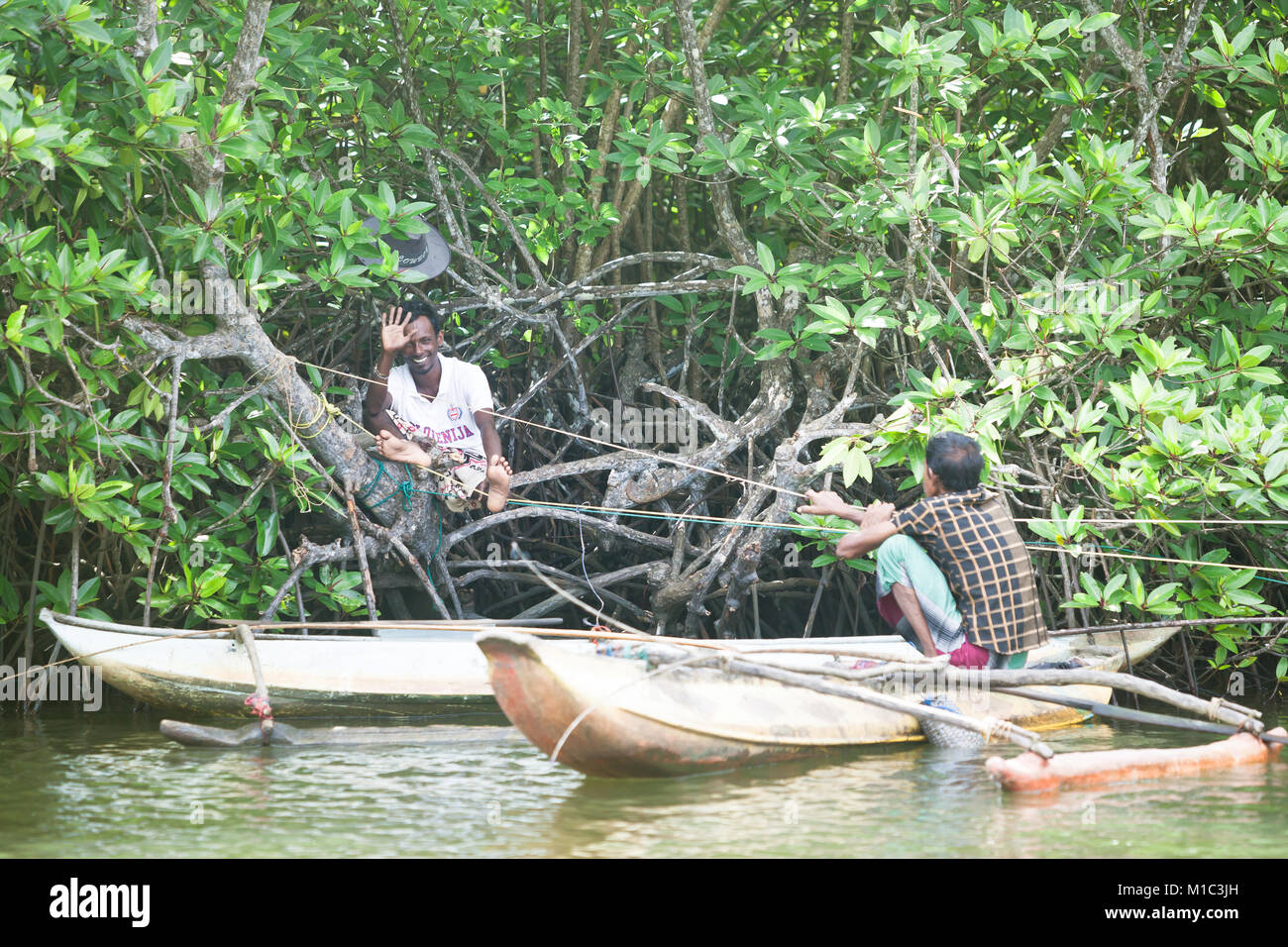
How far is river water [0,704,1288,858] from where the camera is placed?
11.2ft

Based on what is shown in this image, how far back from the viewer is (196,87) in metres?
5.11

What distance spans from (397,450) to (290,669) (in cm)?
119

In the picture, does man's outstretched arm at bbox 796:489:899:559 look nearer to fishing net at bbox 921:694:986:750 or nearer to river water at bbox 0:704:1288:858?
fishing net at bbox 921:694:986:750

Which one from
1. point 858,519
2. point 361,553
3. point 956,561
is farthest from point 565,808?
point 361,553

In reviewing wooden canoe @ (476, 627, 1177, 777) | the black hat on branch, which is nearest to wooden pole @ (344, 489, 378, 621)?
the black hat on branch

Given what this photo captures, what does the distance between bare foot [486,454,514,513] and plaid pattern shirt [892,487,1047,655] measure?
209 centimetres

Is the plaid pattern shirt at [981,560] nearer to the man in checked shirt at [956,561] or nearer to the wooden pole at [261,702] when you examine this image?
the man in checked shirt at [956,561]

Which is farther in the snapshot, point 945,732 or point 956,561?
point 956,561

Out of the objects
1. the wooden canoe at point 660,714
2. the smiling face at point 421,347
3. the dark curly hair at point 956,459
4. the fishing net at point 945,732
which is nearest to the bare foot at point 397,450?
the smiling face at point 421,347

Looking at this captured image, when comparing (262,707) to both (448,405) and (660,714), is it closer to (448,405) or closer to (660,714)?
(660,714)

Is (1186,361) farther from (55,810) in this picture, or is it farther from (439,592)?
(55,810)

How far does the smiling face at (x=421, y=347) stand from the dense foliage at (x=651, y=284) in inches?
17.2

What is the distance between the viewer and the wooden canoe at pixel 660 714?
3.90 metres

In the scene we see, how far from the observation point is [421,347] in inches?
240
